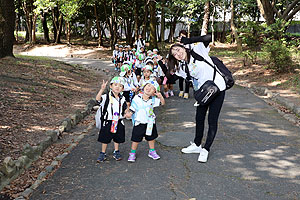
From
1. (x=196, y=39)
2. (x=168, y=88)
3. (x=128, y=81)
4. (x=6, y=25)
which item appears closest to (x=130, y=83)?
(x=128, y=81)

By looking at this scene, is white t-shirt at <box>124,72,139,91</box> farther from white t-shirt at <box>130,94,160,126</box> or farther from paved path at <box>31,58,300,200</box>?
white t-shirt at <box>130,94,160,126</box>

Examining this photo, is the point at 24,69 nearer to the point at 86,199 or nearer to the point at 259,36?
the point at 86,199

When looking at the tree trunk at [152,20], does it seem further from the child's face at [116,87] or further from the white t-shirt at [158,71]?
the child's face at [116,87]

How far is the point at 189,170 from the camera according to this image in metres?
4.67

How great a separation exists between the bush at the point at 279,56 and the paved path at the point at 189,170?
22.9 ft

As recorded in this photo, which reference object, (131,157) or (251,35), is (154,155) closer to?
(131,157)

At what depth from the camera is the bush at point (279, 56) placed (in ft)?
42.4

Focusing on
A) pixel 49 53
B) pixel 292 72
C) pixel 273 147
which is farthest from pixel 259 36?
pixel 49 53

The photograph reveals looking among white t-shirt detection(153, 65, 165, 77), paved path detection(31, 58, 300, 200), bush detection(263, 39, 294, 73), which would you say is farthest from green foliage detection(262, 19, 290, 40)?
paved path detection(31, 58, 300, 200)

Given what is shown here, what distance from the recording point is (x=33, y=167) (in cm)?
474

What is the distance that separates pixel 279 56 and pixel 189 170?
10125mm

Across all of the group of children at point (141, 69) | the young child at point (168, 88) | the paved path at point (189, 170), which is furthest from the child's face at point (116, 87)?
the young child at point (168, 88)

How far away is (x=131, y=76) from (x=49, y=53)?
2437 centimetres

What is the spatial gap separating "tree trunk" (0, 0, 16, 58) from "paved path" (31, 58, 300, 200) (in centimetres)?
774
